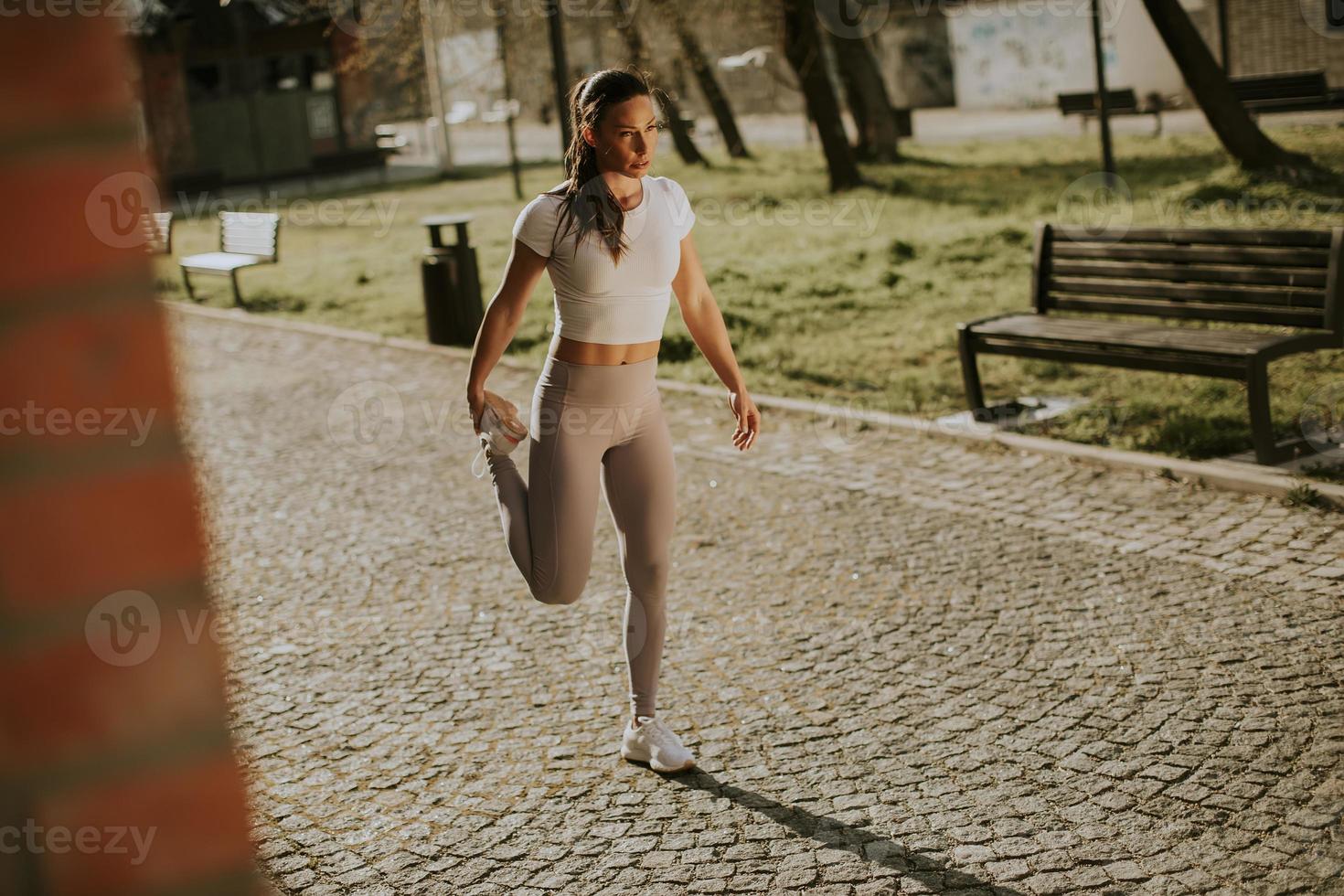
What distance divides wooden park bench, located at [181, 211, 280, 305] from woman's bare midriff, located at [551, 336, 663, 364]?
1271 centimetres

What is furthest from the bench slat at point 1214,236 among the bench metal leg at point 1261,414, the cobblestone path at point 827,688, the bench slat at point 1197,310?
the cobblestone path at point 827,688

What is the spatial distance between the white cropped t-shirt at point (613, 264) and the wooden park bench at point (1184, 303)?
12.6 feet

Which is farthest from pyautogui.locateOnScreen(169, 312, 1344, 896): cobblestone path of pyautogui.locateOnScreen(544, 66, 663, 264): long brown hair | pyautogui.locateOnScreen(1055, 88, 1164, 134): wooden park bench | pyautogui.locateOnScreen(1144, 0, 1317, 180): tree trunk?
pyautogui.locateOnScreen(1055, 88, 1164, 134): wooden park bench

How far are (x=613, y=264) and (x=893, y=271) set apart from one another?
1024 cm

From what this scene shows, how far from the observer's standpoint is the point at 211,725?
1.16m

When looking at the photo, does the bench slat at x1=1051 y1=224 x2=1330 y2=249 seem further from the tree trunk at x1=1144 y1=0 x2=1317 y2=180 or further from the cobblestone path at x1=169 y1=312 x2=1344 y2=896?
the tree trunk at x1=1144 y1=0 x2=1317 y2=180

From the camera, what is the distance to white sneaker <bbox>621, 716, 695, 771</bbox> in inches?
178

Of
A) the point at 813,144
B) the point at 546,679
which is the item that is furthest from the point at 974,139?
the point at 546,679

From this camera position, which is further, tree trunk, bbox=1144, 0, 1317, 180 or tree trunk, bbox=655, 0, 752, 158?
tree trunk, bbox=655, 0, 752, 158

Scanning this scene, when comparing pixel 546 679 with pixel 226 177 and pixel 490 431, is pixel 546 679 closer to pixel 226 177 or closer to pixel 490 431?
pixel 490 431

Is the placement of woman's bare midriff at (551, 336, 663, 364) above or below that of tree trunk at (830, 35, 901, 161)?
below

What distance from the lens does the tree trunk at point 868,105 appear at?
2259cm

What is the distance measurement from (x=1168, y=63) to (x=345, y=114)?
20408mm

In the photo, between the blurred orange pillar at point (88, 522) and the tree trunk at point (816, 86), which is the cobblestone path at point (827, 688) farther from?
the tree trunk at point (816, 86)
